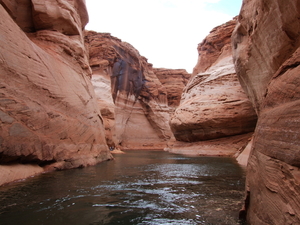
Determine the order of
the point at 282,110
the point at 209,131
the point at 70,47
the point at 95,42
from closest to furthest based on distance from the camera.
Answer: the point at 282,110
the point at 70,47
the point at 209,131
the point at 95,42

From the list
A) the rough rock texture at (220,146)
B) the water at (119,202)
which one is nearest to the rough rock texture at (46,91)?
the water at (119,202)

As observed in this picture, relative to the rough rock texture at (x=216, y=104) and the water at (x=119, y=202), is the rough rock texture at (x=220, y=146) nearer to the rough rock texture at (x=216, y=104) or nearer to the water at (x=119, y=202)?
the rough rock texture at (x=216, y=104)

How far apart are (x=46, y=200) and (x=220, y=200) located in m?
3.09

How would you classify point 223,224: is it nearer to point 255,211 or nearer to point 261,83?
point 255,211

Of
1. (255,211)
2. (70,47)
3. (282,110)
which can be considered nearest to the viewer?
(282,110)

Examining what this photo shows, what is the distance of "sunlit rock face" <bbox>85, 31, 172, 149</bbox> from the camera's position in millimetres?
24438

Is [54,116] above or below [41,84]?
below

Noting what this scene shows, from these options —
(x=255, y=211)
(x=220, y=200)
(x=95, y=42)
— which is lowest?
(x=220, y=200)

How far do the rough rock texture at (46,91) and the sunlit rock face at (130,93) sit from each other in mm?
11958

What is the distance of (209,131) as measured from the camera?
15.6 metres

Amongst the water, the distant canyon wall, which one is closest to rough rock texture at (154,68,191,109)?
the distant canyon wall

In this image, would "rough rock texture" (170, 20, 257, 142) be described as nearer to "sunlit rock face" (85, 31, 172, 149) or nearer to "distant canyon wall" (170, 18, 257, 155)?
"distant canyon wall" (170, 18, 257, 155)

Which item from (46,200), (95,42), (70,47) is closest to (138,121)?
(95,42)

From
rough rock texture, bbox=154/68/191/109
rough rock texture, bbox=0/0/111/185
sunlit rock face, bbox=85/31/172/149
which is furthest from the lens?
rough rock texture, bbox=154/68/191/109
